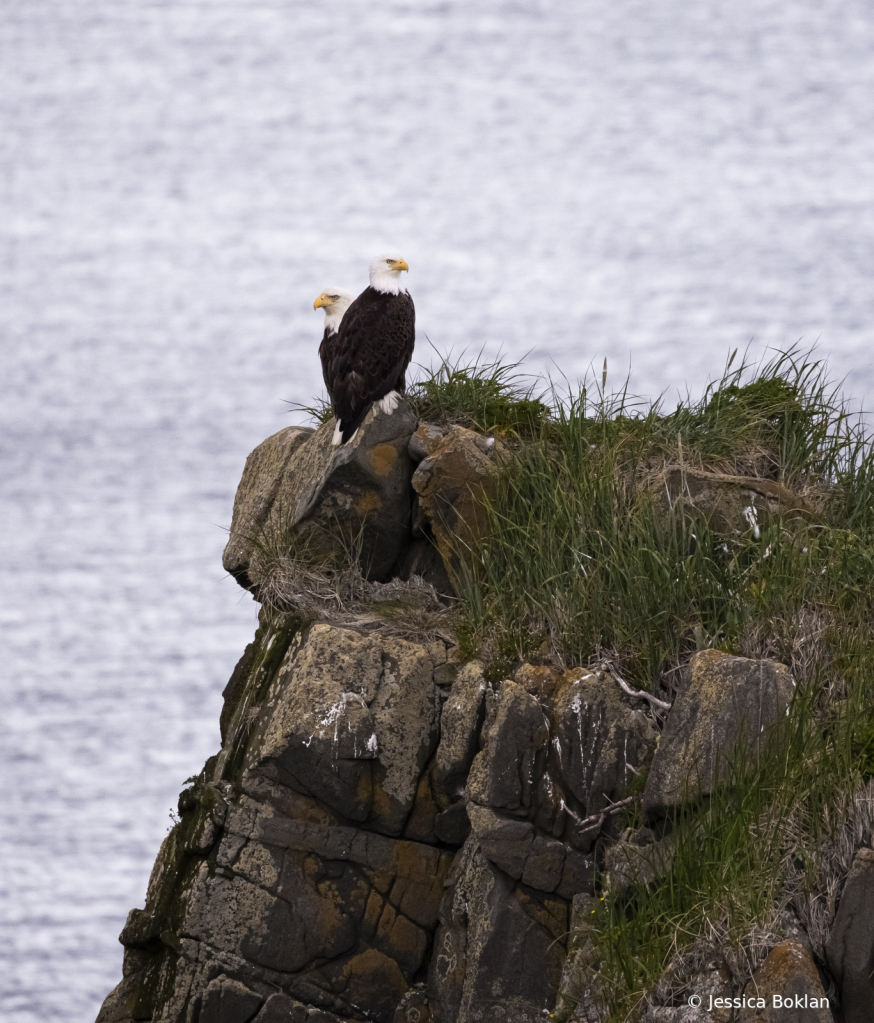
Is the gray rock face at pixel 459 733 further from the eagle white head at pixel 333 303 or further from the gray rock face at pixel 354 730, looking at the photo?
the eagle white head at pixel 333 303

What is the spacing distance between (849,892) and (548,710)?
2.22 meters

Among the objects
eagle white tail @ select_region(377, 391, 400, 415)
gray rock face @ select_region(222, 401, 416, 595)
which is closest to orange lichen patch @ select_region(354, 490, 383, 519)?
gray rock face @ select_region(222, 401, 416, 595)

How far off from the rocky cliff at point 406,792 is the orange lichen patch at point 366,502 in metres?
0.02

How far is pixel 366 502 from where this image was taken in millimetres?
9641

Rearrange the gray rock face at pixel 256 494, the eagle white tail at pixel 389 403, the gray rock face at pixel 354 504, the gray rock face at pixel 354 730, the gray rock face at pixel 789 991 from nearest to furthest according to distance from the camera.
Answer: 1. the gray rock face at pixel 789 991
2. the gray rock face at pixel 354 730
3. the gray rock face at pixel 354 504
4. the eagle white tail at pixel 389 403
5. the gray rock face at pixel 256 494

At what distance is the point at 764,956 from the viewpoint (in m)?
6.37

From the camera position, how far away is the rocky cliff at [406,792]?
7422mm

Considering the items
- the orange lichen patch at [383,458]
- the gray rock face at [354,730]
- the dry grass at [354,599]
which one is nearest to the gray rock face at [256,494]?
the dry grass at [354,599]

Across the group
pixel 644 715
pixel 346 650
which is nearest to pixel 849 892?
pixel 644 715

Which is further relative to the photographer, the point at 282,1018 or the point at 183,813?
the point at 183,813

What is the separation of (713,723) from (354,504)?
136 inches

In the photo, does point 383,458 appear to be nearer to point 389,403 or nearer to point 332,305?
point 389,403

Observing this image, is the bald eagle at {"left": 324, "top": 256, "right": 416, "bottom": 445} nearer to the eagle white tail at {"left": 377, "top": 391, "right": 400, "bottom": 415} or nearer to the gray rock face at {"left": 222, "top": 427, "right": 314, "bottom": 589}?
the eagle white tail at {"left": 377, "top": 391, "right": 400, "bottom": 415}

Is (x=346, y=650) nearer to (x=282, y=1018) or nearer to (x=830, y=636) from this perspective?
(x=282, y=1018)
